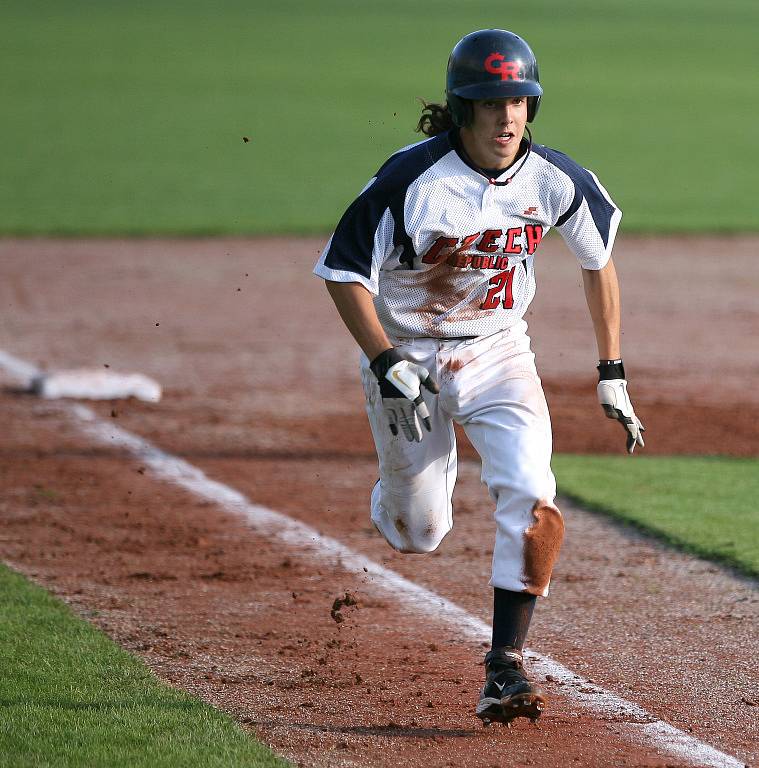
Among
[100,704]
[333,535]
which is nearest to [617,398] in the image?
[100,704]

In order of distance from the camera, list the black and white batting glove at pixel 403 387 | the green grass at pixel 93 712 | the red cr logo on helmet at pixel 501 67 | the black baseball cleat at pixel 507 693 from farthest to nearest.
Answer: the red cr logo on helmet at pixel 501 67 → the black and white batting glove at pixel 403 387 → the black baseball cleat at pixel 507 693 → the green grass at pixel 93 712

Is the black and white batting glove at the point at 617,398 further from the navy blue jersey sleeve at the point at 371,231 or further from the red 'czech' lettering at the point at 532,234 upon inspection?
the navy blue jersey sleeve at the point at 371,231

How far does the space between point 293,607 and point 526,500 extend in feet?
5.62

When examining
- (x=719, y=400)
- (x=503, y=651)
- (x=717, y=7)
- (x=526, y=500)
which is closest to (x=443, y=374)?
(x=526, y=500)

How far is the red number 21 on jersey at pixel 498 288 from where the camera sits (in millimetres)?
4707

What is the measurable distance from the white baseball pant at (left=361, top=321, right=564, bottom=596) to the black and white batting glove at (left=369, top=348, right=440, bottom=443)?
0.52 ft

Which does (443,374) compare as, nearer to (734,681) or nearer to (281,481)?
(734,681)

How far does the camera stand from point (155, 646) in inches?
203

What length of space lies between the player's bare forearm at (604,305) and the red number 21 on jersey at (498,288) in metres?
0.29

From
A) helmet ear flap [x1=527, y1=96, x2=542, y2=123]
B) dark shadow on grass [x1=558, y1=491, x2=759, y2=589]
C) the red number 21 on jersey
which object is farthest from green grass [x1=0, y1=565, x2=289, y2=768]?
dark shadow on grass [x1=558, y1=491, x2=759, y2=589]

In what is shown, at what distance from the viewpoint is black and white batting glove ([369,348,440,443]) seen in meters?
4.36

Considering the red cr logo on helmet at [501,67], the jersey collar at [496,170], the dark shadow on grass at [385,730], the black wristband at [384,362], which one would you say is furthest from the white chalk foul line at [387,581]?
the red cr logo on helmet at [501,67]

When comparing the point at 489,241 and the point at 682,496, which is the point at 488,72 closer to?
the point at 489,241

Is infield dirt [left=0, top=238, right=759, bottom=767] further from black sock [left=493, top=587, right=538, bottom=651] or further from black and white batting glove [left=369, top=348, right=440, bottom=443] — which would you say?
black and white batting glove [left=369, top=348, right=440, bottom=443]
